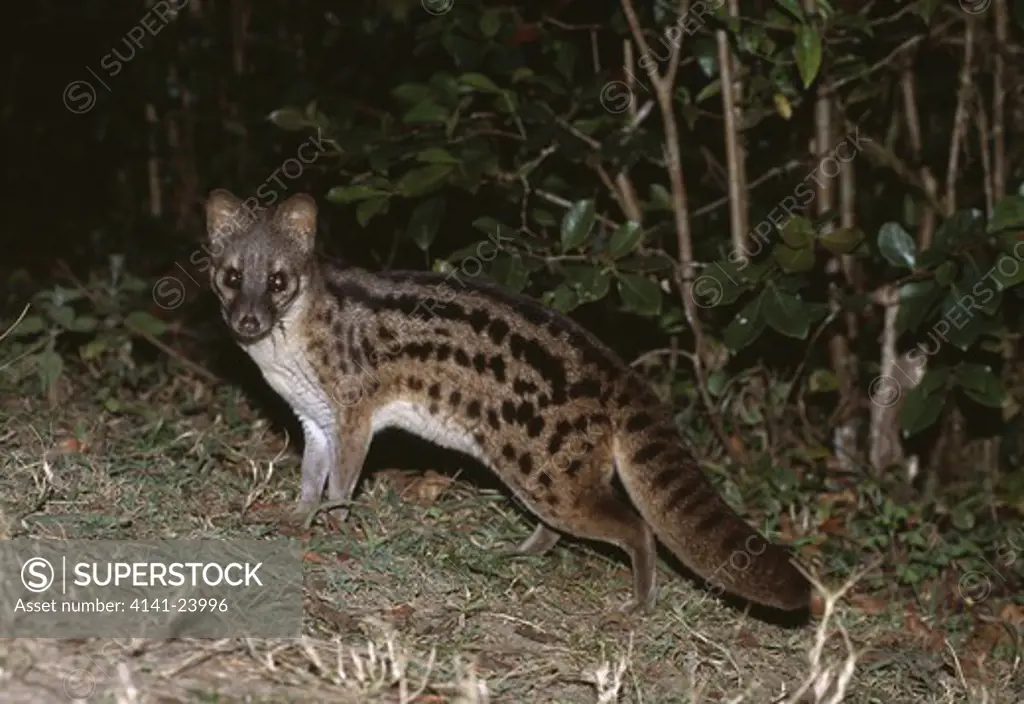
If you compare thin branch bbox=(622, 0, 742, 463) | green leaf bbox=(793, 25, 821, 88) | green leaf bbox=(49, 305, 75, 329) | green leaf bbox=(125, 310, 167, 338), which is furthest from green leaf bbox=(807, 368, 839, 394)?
green leaf bbox=(49, 305, 75, 329)

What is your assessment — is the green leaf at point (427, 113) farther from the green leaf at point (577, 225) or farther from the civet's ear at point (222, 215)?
the civet's ear at point (222, 215)

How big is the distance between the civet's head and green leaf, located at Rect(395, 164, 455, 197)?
0.50 meters

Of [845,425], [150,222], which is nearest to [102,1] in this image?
[150,222]

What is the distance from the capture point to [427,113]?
706cm

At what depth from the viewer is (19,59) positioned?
11.7 m

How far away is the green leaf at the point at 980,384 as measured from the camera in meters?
7.09

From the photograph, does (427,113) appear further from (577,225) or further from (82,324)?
(82,324)

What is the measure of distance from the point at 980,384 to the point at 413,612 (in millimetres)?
2945

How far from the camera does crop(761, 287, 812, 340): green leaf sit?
6.80 meters

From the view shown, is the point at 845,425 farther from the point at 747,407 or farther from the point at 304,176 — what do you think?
the point at 304,176

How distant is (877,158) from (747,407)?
1.41 metres

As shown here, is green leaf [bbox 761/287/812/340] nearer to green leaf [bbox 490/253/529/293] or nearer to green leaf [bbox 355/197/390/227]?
green leaf [bbox 490/253/529/293]

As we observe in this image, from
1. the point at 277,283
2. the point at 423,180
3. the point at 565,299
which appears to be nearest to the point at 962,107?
the point at 565,299

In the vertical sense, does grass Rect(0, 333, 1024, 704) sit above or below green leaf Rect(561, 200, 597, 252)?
below
